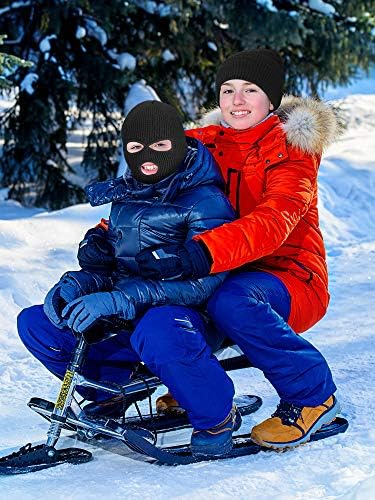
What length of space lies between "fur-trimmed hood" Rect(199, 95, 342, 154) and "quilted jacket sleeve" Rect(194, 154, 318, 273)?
59 mm

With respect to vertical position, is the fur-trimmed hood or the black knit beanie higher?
the black knit beanie

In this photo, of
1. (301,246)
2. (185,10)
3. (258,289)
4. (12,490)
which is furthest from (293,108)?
(185,10)

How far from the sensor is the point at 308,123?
3609 mm

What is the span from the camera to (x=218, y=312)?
3219 millimetres

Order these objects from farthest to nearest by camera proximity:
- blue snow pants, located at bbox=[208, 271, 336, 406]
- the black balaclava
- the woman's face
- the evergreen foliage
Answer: the evergreen foliage
the woman's face
the black balaclava
blue snow pants, located at bbox=[208, 271, 336, 406]

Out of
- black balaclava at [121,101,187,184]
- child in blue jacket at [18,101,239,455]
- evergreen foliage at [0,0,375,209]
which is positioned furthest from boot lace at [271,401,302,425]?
evergreen foliage at [0,0,375,209]

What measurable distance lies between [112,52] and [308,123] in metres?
5.36

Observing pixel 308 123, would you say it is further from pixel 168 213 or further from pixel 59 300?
pixel 59 300

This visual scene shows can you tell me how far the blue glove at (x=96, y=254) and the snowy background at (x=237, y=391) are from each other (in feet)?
2.18

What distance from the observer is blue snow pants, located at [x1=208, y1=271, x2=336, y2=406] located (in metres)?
3.21

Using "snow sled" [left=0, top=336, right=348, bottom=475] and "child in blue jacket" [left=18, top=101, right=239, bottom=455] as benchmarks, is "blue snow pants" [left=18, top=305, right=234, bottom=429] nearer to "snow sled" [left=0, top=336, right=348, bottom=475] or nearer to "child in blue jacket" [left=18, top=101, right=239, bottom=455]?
"child in blue jacket" [left=18, top=101, right=239, bottom=455]

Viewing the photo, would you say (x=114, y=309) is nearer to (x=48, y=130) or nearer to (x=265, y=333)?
(x=265, y=333)

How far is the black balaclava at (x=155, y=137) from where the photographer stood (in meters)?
3.37

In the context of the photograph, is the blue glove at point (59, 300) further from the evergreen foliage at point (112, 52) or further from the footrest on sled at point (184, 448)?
the evergreen foliage at point (112, 52)
